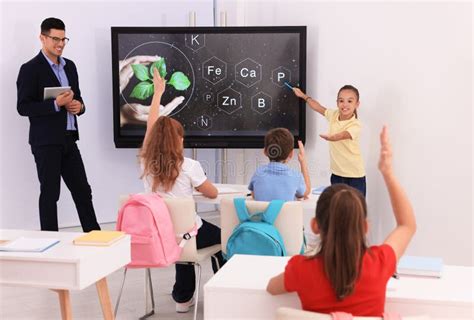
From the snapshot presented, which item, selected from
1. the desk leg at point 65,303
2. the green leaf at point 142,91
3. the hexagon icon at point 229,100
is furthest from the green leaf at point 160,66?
the desk leg at point 65,303

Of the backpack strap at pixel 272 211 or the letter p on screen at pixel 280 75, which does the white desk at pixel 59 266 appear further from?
the letter p on screen at pixel 280 75

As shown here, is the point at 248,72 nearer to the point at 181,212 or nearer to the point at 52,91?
the point at 52,91

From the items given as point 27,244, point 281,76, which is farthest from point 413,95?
point 27,244

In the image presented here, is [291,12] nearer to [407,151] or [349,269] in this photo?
[407,151]

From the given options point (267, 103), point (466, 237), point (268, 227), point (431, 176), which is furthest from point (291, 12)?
point (268, 227)

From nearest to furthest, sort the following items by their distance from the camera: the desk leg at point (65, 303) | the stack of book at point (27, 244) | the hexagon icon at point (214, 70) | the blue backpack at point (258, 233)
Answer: the stack of book at point (27, 244) → the desk leg at point (65, 303) → the blue backpack at point (258, 233) → the hexagon icon at point (214, 70)

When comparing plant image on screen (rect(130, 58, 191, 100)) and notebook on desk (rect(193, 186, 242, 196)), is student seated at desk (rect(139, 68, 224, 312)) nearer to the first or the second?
notebook on desk (rect(193, 186, 242, 196))

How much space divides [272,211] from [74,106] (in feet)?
7.82

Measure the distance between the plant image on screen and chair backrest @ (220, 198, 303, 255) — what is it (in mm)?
2672

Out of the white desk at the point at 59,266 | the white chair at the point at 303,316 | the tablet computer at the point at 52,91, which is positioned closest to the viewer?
the white chair at the point at 303,316

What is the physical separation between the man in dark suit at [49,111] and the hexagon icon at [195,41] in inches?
44.1

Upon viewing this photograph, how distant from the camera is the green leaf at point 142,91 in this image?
6.27 metres

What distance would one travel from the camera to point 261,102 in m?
6.13

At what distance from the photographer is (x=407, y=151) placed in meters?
5.24
